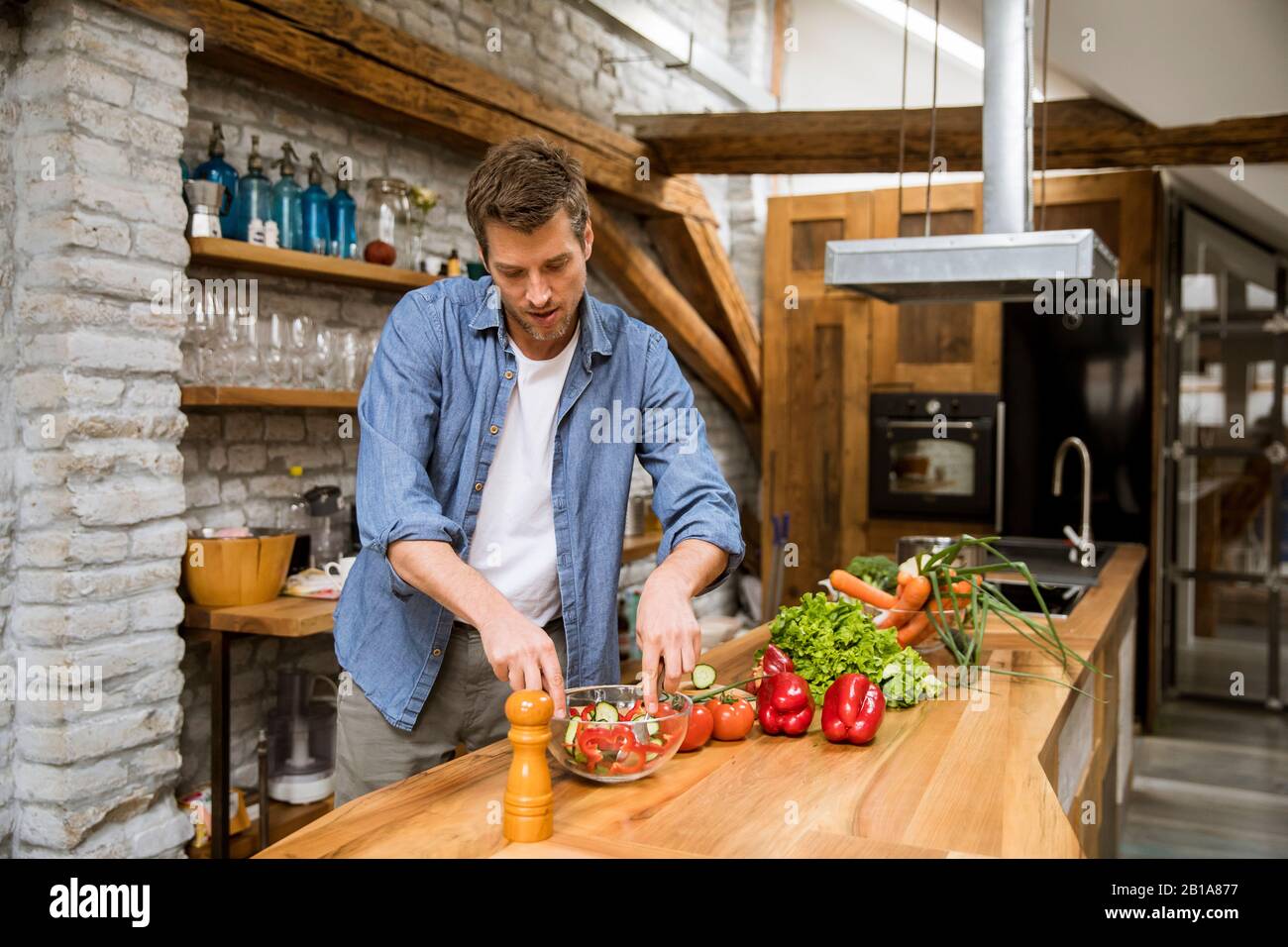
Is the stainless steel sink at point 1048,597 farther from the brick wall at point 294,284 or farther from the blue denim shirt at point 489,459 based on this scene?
the brick wall at point 294,284

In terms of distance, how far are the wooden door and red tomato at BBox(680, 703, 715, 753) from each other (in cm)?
456

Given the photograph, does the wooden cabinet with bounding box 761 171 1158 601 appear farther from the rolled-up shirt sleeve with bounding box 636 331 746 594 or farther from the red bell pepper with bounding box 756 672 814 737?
the red bell pepper with bounding box 756 672 814 737

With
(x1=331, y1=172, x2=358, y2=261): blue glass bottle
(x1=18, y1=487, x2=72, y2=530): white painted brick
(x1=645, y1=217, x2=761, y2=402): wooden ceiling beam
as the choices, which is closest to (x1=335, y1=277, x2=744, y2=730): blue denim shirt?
(x1=18, y1=487, x2=72, y2=530): white painted brick

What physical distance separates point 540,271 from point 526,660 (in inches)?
25.6

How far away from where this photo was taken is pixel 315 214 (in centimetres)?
363

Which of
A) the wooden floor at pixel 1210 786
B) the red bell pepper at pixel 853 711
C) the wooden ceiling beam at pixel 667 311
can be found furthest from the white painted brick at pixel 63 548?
the wooden floor at pixel 1210 786

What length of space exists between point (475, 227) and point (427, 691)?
0.80 metres

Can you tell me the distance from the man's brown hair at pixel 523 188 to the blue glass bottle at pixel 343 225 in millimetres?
2094

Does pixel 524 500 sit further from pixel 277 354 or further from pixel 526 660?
pixel 277 354

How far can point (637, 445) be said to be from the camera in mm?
2137

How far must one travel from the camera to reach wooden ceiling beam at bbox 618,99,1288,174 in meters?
4.54
